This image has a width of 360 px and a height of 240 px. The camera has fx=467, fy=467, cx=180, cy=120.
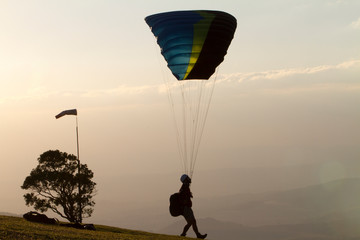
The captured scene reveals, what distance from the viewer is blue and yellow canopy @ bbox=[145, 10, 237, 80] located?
29.2m

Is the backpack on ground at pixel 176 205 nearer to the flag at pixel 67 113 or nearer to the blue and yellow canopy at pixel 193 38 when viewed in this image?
the blue and yellow canopy at pixel 193 38

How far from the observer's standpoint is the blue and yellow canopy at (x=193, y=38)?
95.7ft

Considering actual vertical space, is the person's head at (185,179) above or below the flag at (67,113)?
below

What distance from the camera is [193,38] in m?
29.6

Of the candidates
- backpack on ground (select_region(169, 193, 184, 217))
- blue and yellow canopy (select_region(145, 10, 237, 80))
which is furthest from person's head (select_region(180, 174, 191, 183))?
blue and yellow canopy (select_region(145, 10, 237, 80))

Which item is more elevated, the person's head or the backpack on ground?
the person's head

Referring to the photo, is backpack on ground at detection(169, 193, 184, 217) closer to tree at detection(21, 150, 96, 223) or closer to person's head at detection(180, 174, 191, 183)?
person's head at detection(180, 174, 191, 183)

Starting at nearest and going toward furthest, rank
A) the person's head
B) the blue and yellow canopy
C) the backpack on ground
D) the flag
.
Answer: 1. the person's head
2. the backpack on ground
3. the blue and yellow canopy
4. the flag

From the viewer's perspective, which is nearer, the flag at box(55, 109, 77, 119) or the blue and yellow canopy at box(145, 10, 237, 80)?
the blue and yellow canopy at box(145, 10, 237, 80)

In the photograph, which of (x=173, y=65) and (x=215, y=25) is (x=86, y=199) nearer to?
(x=173, y=65)

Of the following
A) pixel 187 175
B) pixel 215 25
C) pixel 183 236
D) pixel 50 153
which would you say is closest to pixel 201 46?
pixel 215 25

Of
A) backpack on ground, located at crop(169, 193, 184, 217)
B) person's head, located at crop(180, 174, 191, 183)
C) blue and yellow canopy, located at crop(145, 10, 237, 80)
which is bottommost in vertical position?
backpack on ground, located at crop(169, 193, 184, 217)

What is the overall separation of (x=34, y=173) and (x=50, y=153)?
2932mm

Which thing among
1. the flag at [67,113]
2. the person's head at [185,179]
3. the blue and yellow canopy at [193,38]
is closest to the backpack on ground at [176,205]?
the person's head at [185,179]
